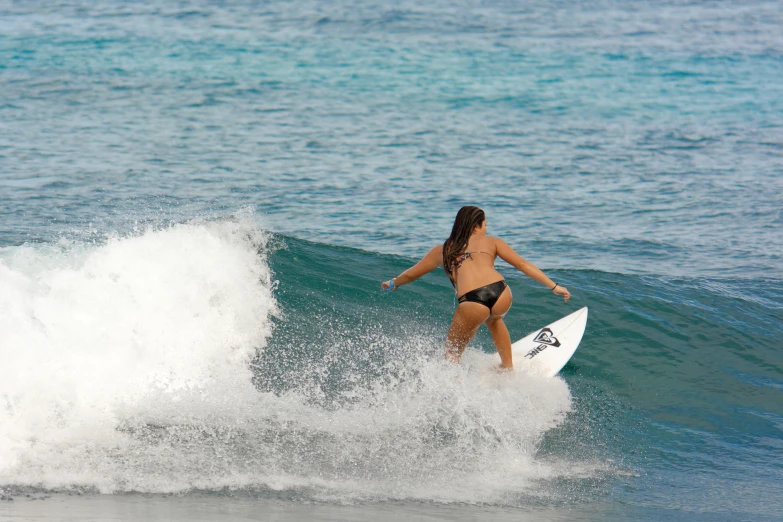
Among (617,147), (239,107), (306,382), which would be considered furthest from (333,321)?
(239,107)

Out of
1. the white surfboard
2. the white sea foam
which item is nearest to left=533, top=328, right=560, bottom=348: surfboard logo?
the white surfboard

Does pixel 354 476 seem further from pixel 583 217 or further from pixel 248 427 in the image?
pixel 583 217

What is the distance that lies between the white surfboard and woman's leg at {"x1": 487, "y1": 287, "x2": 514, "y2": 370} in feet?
1.20

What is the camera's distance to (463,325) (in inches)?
264

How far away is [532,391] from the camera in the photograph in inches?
280

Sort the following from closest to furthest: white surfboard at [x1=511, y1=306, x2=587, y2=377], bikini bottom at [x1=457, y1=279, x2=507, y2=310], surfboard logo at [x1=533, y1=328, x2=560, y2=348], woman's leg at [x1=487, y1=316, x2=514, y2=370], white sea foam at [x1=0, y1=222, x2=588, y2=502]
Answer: white sea foam at [x1=0, y1=222, x2=588, y2=502] < bikini bottom at [x1=457, y1=279, x2=507, y2=310] < woman's leg at [x1=487, y1=316, x2=514, y2=370] < white surfboard at [x1=511, y1=306, x2=587, y2=377] < surfboard logo at [x1=533, y1=328, x2=560, y2=348]

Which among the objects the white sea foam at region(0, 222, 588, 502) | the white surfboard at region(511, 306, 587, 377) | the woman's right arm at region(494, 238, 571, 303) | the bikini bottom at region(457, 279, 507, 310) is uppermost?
the woman's right arm at region(494, 238, 571, 303)

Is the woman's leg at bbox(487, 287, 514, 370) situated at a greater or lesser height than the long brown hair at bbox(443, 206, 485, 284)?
lesser

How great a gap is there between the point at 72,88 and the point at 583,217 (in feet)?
40.2

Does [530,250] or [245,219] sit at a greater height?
[245,219]

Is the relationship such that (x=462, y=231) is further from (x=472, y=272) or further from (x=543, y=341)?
(x=543, y=341)

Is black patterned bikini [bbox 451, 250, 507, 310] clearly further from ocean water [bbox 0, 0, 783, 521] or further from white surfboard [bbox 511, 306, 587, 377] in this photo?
white surfboard [bbox 511, 306, 587, 377]

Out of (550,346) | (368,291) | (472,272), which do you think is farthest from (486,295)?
(368,291)

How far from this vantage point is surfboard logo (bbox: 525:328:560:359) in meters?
7.78
